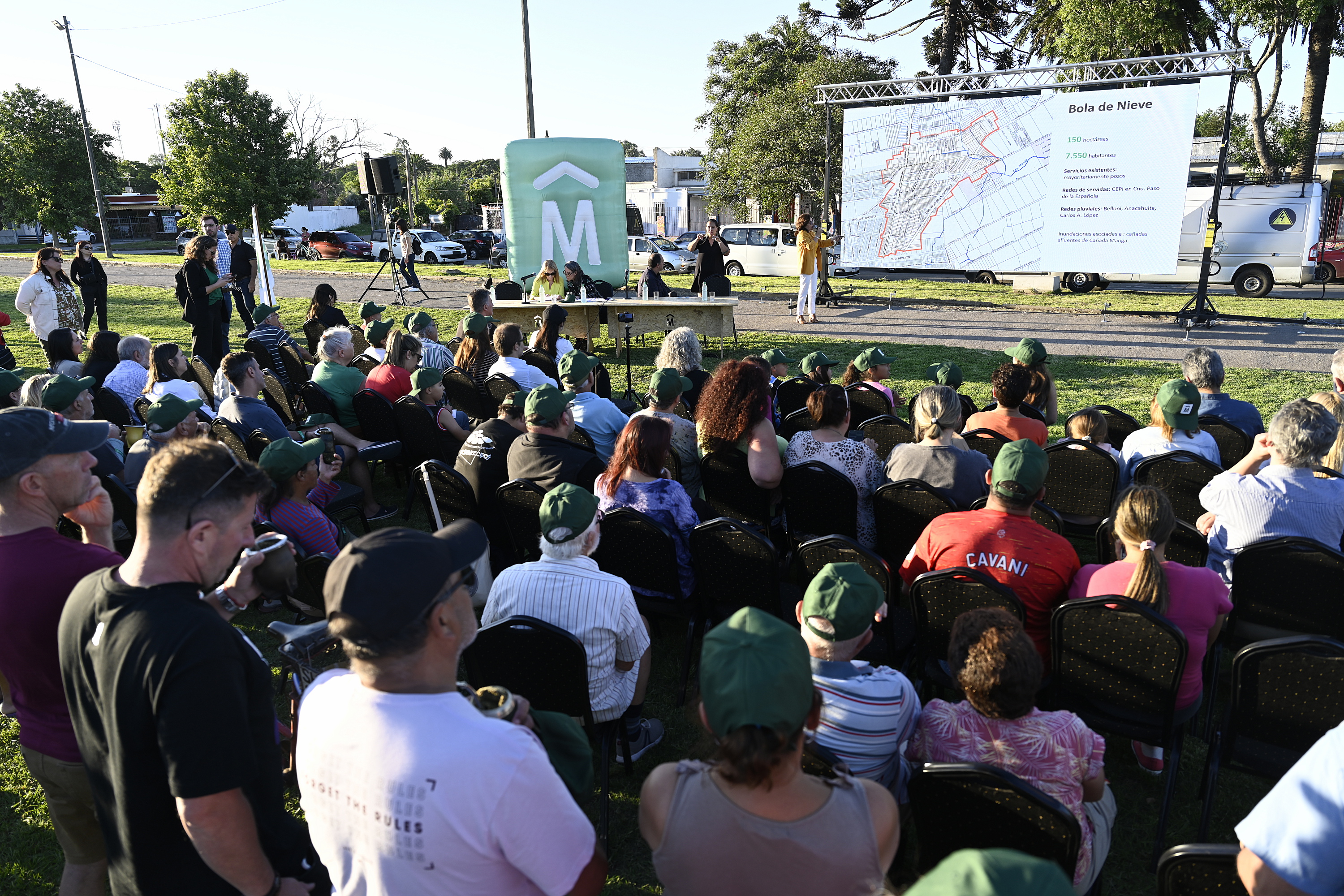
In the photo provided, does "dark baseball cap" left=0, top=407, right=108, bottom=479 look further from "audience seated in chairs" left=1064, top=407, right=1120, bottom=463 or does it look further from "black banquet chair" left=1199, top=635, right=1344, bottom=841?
"audience seated in chairs" left=1064, top=407, right=1120, bottom=463

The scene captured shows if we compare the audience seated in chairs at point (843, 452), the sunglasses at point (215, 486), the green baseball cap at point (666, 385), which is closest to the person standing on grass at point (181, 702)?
the sunglasses at point (215, 486)

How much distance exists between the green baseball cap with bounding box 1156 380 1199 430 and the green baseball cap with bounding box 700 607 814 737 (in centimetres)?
376

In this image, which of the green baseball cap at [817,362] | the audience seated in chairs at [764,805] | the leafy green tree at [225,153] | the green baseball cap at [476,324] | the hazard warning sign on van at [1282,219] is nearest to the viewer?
the audience seated in chairs at [764,805]

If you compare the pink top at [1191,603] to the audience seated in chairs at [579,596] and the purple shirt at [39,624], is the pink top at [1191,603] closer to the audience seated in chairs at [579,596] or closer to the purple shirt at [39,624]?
the audience seated in chairs at [579,596]

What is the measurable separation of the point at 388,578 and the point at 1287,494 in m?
3.69

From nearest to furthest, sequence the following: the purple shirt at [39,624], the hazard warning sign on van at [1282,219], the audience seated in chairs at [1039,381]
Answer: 1. the purple shirt at [39,624]
2. the audience seated in chairs at [1039,381]
3. the hazard warning sign on van at [1282,219]

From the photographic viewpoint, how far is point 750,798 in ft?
4.81

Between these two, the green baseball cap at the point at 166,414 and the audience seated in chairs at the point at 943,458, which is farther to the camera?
the green baseball cap at the point at 166,414

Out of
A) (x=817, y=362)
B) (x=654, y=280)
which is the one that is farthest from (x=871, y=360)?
(x=654, y=280)

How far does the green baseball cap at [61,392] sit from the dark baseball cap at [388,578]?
4178 mm

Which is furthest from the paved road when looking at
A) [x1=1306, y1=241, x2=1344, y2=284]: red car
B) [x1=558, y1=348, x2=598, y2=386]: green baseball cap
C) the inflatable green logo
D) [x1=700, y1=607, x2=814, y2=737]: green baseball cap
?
[x1=700, y1=607, x2=814, y2=737]: green baseball cap

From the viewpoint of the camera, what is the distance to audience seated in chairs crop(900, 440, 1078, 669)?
2.98 metres

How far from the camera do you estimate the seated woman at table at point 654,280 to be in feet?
41.3

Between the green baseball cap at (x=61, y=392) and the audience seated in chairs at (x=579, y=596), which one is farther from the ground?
the green baseball cap at (x=61, y=392)
